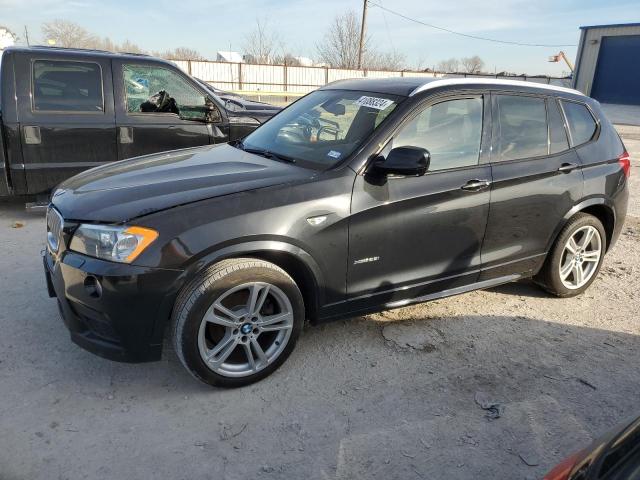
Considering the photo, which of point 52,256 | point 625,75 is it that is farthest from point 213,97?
point 625,75

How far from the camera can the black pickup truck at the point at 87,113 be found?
5.54 metres

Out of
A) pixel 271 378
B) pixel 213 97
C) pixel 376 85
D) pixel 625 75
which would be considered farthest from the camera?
pixel 625 75

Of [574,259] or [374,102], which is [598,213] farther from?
[374,102]

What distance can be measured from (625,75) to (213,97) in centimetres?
3103

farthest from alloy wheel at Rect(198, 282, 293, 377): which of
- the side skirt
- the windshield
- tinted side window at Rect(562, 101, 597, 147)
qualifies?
tinted side window at Rect(562, 101, 597, 147)

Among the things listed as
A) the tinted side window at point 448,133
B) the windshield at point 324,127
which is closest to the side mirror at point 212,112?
the windshield at point 324,127

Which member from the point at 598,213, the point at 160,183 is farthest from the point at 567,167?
the point at 160,183

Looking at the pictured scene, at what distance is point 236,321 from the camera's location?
9.53 feet

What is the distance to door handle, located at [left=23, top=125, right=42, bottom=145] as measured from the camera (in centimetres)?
555

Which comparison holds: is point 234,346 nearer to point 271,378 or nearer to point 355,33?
point 271,378

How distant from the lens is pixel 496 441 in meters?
2.62

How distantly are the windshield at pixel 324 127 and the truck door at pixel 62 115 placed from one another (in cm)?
273

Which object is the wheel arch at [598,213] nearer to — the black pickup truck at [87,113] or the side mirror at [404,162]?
the side mirror at [404,162]

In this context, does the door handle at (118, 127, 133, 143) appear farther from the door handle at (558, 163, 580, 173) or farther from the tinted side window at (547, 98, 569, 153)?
the door handle at (558, 163, 580, 173)
